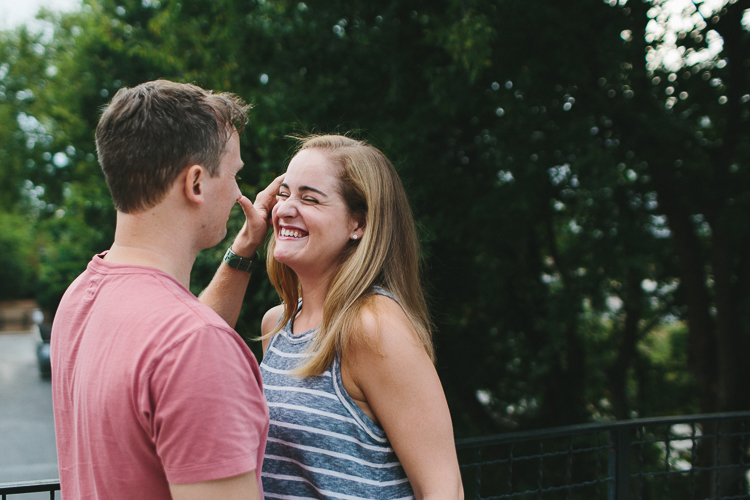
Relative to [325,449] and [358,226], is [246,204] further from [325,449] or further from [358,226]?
[325,449]

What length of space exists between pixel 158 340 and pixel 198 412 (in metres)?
0.13

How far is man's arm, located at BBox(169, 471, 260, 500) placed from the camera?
88 cm

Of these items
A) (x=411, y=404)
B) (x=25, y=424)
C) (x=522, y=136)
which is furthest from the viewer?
(x=25, y=424)

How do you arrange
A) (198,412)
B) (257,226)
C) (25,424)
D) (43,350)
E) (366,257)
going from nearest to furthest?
1. (198,412)
2. (366,257)
3. (257,226)
4. (25,424)
5. (43,350)

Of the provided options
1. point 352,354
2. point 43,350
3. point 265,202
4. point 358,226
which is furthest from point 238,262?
point 43,350

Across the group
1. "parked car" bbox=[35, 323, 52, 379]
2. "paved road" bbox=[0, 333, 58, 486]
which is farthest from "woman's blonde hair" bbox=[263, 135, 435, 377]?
"parked car" bbox=[35, 323, 52, 379]

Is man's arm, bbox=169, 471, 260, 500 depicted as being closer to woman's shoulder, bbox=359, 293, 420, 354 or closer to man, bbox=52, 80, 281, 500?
man, bbox=52, 80, 281, 500

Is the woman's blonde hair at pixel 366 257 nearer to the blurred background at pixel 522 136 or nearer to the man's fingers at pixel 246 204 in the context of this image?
the man's fingers at pixel 246 204

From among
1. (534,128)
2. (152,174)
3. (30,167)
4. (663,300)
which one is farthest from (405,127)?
(30,167)

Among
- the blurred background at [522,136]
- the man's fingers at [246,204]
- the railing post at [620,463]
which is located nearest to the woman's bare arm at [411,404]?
the man's fingers at [246,204]

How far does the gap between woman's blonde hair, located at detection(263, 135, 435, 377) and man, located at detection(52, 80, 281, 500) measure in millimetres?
409

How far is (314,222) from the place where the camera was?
161cm

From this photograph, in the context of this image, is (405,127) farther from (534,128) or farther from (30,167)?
(30,167)

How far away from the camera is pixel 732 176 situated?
5.40 metres
